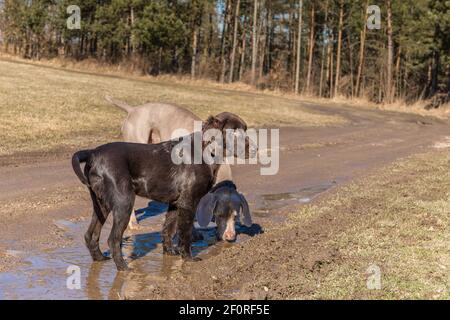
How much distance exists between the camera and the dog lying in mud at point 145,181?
6.77 m

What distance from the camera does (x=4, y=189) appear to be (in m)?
11.3

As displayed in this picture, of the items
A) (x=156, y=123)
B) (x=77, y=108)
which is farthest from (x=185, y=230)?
(x=77, y=108)

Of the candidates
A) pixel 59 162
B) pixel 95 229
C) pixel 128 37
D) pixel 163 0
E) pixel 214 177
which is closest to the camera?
pixel 95 229

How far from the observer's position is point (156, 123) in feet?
30.9

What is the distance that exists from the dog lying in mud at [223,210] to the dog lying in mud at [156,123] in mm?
1350

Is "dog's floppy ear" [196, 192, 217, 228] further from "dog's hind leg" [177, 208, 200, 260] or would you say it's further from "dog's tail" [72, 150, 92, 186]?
"dog's tail" [72, 150, 92, 186]

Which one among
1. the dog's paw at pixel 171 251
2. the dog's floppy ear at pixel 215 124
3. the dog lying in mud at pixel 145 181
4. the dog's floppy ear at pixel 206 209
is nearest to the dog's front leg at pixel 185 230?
the dog lying in mud at pixel 145 181

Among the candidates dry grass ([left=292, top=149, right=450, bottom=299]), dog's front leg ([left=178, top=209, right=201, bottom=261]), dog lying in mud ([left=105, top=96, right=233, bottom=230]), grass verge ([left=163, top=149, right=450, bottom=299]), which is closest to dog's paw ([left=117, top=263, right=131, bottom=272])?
grass verge ([left=163, top=149, right=450, bottom=299])

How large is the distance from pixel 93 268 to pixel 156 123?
9.99 feet

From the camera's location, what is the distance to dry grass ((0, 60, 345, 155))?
1806cm

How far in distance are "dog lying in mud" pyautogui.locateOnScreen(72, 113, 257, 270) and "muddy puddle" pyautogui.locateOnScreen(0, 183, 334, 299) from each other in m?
0.24
